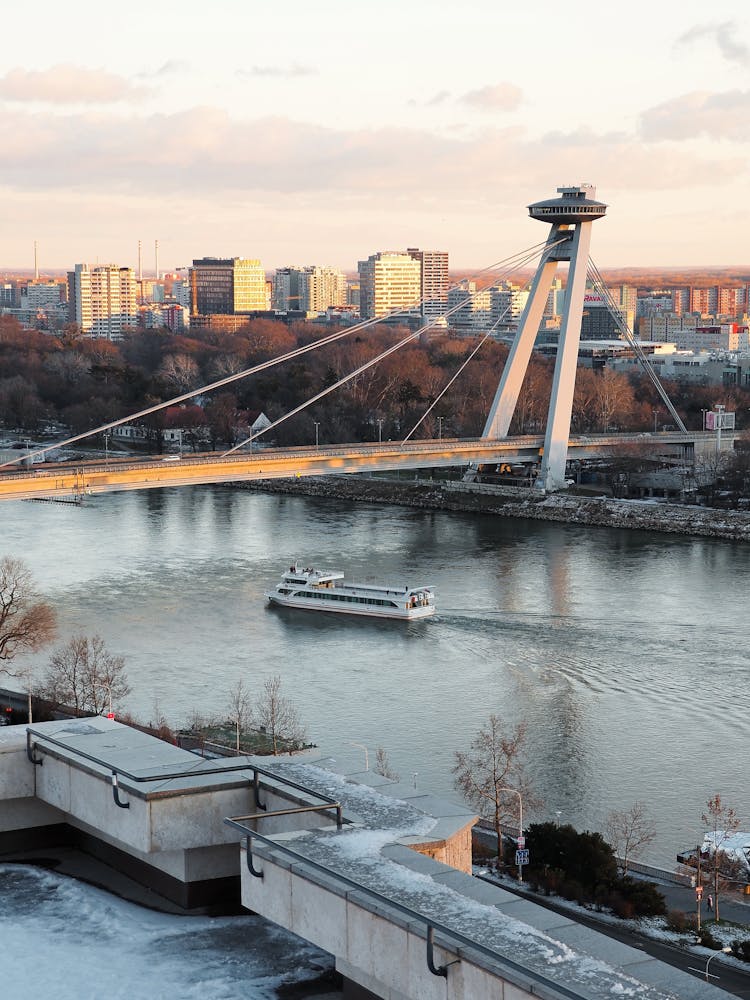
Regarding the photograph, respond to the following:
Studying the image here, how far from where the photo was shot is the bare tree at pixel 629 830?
163 inches

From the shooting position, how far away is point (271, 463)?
33.4 ft

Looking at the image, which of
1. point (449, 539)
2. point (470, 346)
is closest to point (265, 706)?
point (449, 539)

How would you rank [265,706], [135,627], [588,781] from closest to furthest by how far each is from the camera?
1. [588,781]
2. [265,706]
3. [135,627]

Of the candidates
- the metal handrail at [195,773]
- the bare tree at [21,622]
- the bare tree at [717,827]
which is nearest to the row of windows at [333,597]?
the bare tree at [21,622]

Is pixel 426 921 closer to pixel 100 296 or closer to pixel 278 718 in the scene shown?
pixel 278 718

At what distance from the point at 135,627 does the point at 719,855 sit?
3.94 m

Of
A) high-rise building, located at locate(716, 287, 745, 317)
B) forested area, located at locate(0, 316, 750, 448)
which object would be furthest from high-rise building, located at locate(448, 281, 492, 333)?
forested area, located at locate(0, 316, 750, 448)

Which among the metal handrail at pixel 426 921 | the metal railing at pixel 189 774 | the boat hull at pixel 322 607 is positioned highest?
the metal railing at pixel 189 774

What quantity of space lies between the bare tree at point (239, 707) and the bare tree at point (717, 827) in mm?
1485

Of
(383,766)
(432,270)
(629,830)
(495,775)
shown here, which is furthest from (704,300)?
(629,830)

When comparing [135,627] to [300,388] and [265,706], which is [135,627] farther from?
[300,388]

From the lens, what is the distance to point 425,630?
7.38 meters

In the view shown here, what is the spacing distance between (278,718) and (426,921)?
13.1 ft

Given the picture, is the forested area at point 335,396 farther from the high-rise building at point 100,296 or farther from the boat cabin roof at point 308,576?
the high-rise building at point 100,296
